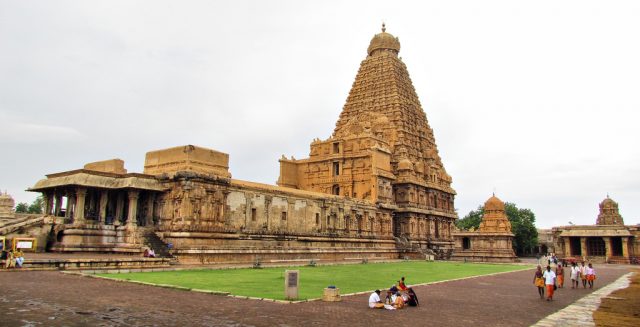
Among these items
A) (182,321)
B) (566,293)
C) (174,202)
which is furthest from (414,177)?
(182,321)

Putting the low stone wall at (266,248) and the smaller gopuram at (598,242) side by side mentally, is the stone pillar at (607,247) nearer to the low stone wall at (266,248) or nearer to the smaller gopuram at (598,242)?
the smaller gopuram at (598,242)

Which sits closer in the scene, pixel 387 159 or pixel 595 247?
pixel 387 159

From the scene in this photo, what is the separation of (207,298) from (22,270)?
11910 mm

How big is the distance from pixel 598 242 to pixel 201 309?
72.7 m

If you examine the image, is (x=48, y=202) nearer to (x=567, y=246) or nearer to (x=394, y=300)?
(x=394, y=300)

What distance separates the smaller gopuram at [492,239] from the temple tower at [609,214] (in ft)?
86.9

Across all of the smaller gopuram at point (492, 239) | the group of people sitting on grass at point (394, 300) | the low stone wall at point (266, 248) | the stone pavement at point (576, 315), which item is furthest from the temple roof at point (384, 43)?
the group of people sitting on grass at point (394, 300)

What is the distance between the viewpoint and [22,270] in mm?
23109

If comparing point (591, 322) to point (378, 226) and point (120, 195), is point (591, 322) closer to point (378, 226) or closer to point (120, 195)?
point (120, 195)

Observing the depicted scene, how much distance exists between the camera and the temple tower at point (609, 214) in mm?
82250

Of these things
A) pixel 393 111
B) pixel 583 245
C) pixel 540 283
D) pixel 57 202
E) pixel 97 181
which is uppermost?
pixel 393 111

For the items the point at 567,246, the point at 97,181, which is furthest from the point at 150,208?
the point at 567,246

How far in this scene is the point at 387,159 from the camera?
6028 cm

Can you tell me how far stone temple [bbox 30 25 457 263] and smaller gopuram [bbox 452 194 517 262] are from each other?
345cm
